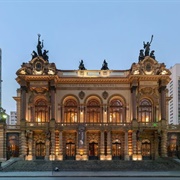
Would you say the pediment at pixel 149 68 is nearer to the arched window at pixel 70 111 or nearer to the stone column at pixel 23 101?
the arched window at pixel 70 111

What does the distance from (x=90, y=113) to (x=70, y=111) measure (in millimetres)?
3267

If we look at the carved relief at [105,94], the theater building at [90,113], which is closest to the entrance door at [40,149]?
the theater building at [90,113]

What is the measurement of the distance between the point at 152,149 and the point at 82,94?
14.2m

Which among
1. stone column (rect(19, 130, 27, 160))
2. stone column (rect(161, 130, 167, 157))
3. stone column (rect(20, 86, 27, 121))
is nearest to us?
stone column (rect(19, 130, 27, 160))

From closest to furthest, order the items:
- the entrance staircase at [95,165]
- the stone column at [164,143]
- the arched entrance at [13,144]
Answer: the entrance staircase at [95,165] → the stone column at [164,143] → the arched entrance at [13,144]

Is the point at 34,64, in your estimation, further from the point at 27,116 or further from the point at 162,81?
the point at 162,81

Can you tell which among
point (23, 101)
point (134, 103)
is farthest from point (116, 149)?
point (23, 101)

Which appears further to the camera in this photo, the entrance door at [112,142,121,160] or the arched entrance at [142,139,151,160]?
the entrance door at [112,142,121,160]

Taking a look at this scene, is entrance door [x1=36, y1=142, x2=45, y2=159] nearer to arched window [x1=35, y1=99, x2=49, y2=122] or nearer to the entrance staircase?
arched window [x1=35, y1=99, x2=49, y2=122]

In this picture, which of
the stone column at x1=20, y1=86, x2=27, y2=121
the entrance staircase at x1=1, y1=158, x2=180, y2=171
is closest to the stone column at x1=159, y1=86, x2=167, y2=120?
the entrance staircase at x1=1, y1=158, x2=180, y2=171

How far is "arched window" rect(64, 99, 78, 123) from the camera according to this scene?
67.3 m

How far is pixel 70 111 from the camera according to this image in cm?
6756

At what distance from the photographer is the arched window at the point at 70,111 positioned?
67312 millimetres

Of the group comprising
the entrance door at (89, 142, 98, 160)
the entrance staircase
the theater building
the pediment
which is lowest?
the entrance staircase
